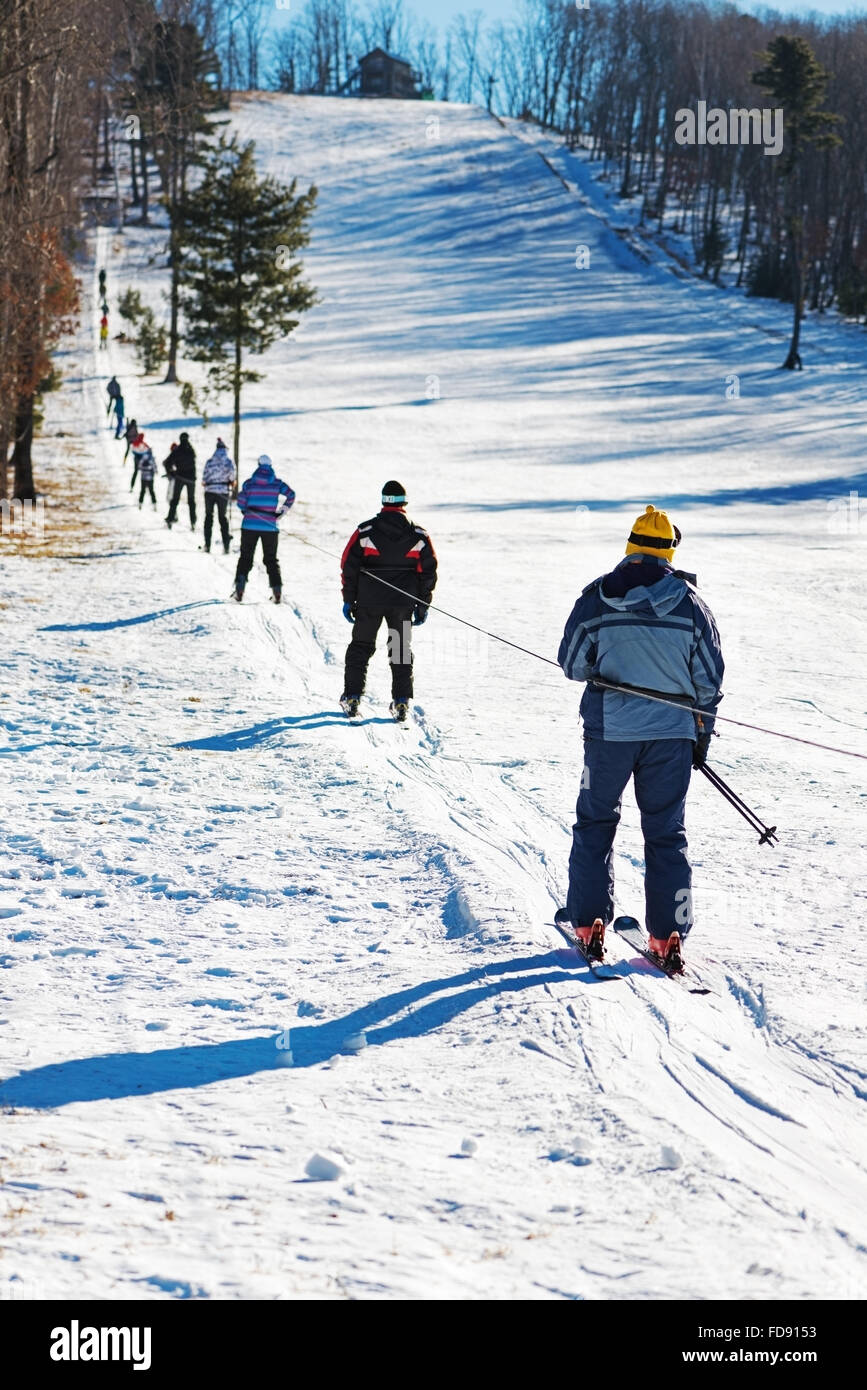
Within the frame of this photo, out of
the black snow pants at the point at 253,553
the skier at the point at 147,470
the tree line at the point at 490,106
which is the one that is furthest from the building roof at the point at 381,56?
the black snow pants at the point at 253,553

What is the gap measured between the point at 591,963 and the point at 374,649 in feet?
15.7

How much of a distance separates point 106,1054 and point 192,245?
27.6m

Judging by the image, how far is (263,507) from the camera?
12750mm

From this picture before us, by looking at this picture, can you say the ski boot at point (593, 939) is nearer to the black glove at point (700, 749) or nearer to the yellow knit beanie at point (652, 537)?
the black glove at point (700, 749)

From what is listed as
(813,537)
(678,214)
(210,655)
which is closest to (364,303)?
(678,214)

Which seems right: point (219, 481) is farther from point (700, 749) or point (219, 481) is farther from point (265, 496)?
point (700, 749)

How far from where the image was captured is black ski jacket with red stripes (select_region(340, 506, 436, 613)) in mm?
8727

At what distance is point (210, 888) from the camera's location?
5.71m

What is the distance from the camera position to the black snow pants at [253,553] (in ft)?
42.9

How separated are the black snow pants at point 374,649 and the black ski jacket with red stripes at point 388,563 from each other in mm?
119

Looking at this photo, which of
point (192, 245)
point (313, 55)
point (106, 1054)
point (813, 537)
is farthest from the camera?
point (313, 55)
